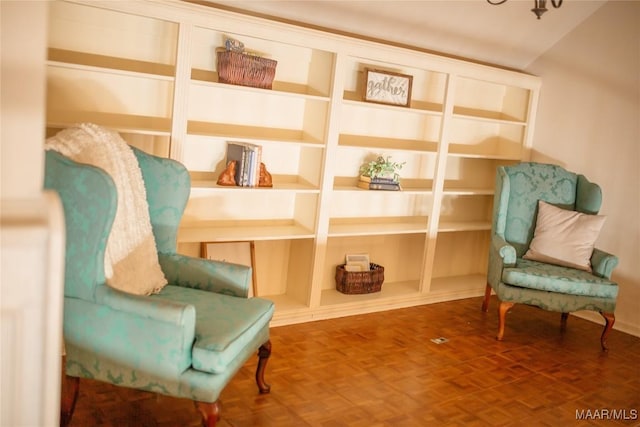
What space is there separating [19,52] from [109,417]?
1596 millimetres

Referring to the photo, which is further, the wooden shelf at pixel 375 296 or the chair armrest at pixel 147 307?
the wooden shelf at pixel 375 296

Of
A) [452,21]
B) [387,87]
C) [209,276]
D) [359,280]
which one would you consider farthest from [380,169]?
[209,276]

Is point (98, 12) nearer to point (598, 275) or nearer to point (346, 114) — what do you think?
point (346, 114)

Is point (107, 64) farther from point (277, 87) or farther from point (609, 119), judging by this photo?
point (609, 119)

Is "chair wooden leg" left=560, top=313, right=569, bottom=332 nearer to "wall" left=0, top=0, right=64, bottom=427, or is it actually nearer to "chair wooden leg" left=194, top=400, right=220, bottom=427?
"chair wooden leg" left=194, top=400, right=220, bottom=427

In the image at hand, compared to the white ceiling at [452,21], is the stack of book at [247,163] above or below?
below

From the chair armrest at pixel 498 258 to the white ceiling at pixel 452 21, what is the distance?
1471 mm

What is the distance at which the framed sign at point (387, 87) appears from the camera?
165 inches

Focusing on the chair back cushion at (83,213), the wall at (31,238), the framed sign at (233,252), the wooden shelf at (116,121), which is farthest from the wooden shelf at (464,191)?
the wall at (31,238)

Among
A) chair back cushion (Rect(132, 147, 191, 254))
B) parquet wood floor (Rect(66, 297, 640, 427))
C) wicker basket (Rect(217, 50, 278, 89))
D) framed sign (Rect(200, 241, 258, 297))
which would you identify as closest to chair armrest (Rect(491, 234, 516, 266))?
parquet wood floor (Rect(66, 297, 640, 427))

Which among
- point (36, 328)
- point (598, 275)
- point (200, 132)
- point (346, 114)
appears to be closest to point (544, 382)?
point (598, 275)

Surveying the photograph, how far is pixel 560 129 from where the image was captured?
4938 millimetres

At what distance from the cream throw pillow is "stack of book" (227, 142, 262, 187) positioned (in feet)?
6.49

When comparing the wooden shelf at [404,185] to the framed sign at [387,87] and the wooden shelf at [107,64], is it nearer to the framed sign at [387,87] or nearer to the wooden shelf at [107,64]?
the framed sign at [387,87]
